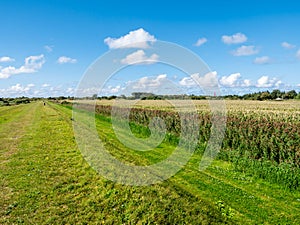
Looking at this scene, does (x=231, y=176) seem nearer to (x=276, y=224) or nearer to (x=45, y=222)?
(x=276, y=224)

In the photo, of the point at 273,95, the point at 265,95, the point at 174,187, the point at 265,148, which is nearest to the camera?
the point at 174,187

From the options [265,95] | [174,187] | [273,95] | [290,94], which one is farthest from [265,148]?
[290,94]

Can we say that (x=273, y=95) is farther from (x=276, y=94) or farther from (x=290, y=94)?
(x=290, y=94)

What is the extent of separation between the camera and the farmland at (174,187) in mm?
6012

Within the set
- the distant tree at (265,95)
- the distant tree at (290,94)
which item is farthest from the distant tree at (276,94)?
the distant tree at (265,95)

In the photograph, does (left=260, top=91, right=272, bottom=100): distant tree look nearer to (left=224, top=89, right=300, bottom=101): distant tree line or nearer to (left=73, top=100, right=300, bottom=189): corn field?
(left=224, top=89, right=300, bottom=101): distant tree line

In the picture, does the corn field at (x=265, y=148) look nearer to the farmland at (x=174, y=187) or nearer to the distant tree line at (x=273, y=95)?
the farmland at (x=174, y=187)

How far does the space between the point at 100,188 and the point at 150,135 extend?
12.8m

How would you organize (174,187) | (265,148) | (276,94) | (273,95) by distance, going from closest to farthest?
(174,187) < (265,148) < (273,95) < (276,94)

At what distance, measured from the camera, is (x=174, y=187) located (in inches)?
309

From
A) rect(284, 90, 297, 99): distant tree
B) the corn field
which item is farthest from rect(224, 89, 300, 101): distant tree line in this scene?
the corn field

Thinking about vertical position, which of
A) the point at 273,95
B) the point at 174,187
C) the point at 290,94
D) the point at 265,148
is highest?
the point at 290,94

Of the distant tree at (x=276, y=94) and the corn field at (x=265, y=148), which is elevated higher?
the distant tree at (x=276, y=94)

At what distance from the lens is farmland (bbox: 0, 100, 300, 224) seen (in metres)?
6.01
